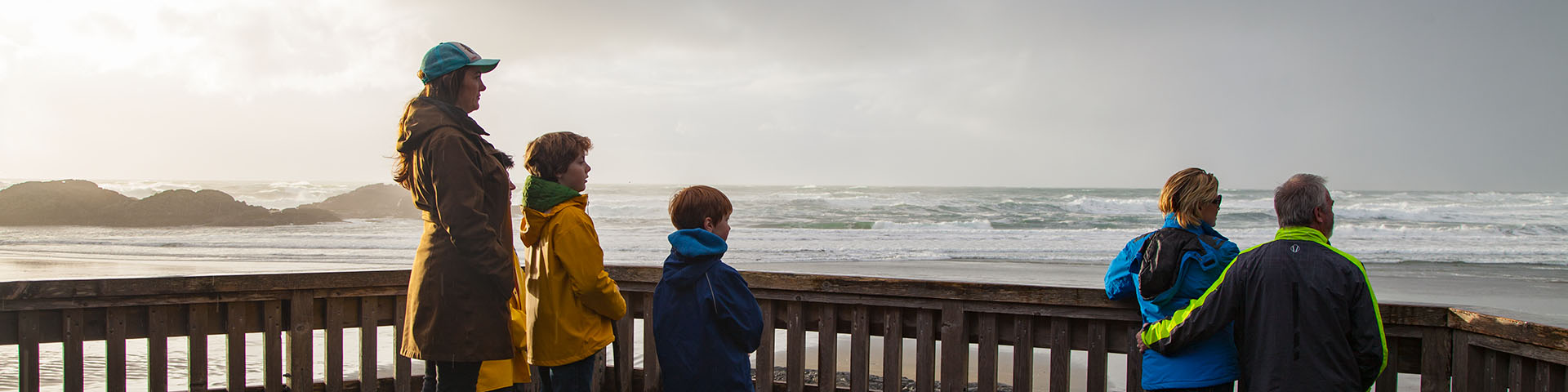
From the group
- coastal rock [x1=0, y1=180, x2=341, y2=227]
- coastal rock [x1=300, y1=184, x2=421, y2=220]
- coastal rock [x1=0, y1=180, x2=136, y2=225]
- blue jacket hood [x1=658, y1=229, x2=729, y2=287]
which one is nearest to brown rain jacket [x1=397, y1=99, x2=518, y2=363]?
blue jacket hood [x1=658, y1=229, x2=729, y2=287]

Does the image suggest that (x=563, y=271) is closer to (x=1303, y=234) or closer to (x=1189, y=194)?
(x=1189, y=194)

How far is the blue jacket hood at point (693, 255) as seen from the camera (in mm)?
2234

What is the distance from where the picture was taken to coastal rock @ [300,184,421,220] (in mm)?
25984

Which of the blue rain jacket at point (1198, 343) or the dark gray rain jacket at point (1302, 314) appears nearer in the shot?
the dark gray rain jacket at point (1302, 314)

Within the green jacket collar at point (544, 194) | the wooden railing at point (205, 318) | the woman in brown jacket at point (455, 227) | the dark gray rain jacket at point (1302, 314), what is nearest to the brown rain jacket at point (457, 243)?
the woman in brown jacket at point (455, 227)

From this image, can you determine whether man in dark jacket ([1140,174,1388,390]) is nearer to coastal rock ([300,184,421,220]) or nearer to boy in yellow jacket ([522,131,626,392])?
boy in yellow jacket ([522,131,626,392])

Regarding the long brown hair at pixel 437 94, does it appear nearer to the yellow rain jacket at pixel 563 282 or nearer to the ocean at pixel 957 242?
the yellow rain jacket at pixel 563 282

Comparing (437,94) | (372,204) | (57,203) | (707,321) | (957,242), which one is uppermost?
(437,94)

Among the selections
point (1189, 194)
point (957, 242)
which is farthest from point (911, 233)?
point (1189, 194)

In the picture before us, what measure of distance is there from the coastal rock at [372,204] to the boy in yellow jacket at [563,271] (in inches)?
1003

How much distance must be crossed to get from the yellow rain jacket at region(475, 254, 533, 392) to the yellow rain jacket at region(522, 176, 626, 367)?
2.2 inches

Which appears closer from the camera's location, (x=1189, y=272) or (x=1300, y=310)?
(x=1300, y=310)

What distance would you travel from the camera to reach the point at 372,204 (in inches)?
1089

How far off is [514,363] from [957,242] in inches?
721
